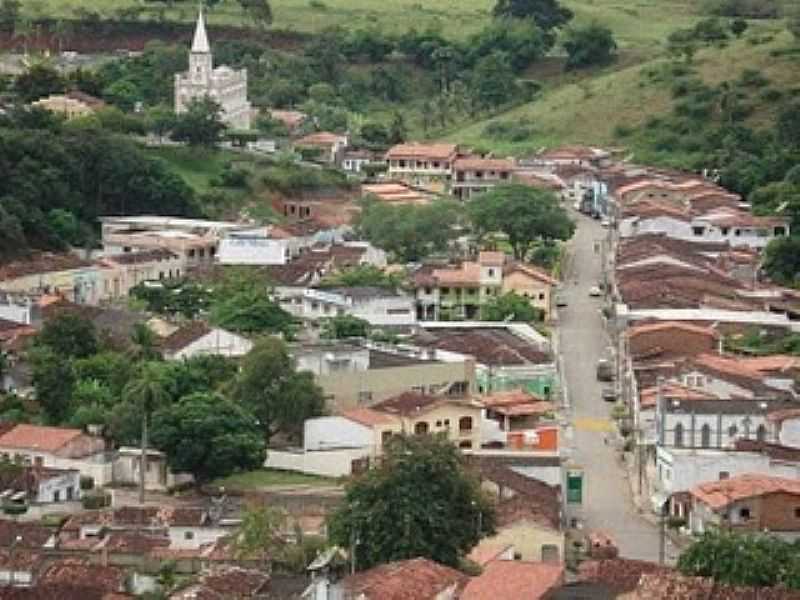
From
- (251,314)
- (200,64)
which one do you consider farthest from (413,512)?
(200,64)

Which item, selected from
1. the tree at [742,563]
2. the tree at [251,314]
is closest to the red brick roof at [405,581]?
the tree at [742,563]

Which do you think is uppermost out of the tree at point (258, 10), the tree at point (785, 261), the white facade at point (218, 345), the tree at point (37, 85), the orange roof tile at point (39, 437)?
the tree at point (258, 10)

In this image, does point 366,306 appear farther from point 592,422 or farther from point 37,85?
point 37,85

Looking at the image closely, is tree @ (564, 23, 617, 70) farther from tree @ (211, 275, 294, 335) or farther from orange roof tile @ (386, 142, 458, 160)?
tree @ (211, 275, 294, 335)

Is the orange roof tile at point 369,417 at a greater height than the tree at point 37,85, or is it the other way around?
the tree at point 37,85

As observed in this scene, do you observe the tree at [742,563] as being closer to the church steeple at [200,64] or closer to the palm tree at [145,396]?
the palm tree at [145,396]
